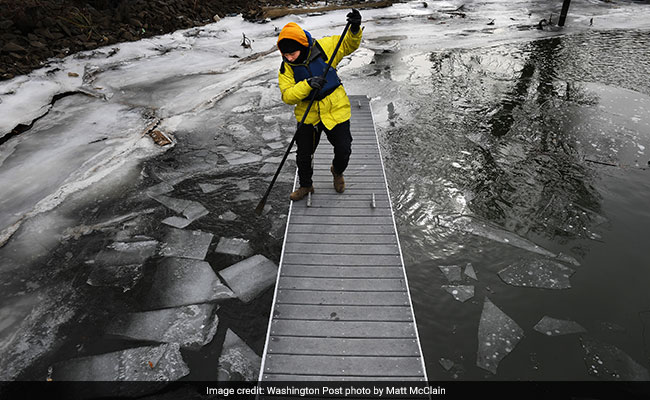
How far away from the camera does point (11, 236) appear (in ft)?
14.8

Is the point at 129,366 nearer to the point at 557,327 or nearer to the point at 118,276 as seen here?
the point at 118,276

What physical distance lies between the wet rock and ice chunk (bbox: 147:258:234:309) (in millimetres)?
555

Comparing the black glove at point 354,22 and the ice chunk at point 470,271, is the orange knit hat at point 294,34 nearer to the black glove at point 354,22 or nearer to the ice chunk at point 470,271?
the black glove at point 354,22

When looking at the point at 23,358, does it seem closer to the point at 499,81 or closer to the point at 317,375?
the point at 317,375

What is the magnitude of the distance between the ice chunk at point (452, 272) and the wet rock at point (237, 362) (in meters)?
2.15

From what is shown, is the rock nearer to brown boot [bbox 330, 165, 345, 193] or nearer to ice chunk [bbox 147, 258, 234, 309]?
ice chunk [bbox 147, 258, 234, 309]

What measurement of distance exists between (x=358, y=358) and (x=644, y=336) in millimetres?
2718

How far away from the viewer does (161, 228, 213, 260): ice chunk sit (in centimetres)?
429

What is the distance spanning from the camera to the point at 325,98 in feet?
12.4

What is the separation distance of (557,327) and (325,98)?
10.3ft

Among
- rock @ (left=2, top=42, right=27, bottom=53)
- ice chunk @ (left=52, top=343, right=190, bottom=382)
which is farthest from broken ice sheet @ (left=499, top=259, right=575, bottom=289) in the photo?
rock @ (left=2, top=42, right=27, bottom=53)

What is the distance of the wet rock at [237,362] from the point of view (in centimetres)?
314

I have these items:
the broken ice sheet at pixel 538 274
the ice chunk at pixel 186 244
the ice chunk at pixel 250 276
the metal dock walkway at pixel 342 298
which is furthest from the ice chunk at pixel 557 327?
the ice chunk at pixel 186 244

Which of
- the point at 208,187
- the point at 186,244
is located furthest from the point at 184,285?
the point at 208,187
